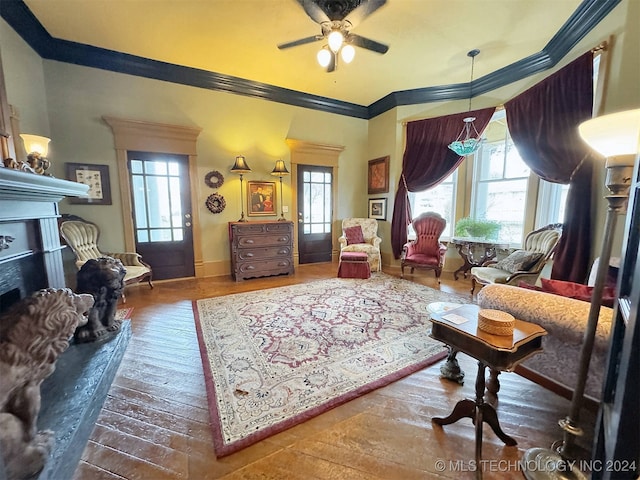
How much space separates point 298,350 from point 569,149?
11.7 feet

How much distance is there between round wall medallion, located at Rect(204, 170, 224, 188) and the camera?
14.1 feet

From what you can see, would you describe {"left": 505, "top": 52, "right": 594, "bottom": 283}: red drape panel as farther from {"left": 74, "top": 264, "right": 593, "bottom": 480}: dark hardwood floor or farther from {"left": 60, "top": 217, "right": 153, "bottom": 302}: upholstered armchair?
{"left": 60, "top": 217, "right": 153, "bottom": 302}: upholstered armchair

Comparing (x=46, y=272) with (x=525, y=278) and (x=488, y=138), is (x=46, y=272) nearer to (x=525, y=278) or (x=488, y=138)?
(x=525, y=278)

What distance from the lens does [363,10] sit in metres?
2.53

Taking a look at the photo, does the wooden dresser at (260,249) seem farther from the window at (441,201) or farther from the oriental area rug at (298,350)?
the window at (441,201)

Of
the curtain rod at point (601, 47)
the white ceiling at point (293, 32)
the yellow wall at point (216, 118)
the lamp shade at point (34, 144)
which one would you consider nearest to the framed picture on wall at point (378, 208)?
the yellow wall at point (216, 118)

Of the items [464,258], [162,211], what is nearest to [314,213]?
[162,211]

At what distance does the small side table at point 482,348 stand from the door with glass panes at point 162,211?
4083mm

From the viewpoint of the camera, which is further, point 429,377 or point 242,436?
point 429,377

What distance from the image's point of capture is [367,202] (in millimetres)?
5785

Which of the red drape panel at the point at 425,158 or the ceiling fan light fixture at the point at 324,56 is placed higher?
the ceiling fan light fixture at the point at 324,56

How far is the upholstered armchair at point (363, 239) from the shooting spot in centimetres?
474

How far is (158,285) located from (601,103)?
582 cm

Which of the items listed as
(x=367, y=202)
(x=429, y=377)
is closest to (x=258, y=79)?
(x=367, y=202)
